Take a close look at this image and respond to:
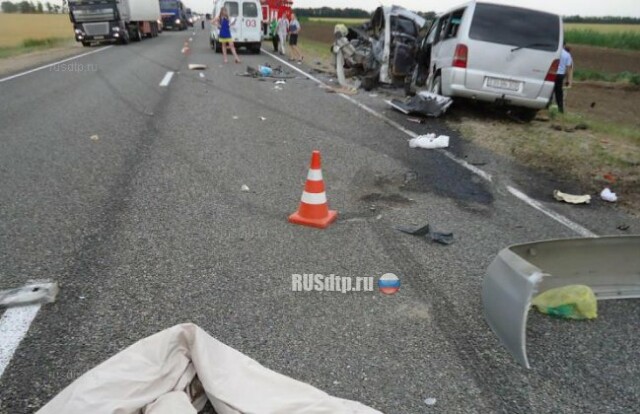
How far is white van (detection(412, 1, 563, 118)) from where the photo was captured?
8070mm

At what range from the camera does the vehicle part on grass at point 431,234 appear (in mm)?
3901

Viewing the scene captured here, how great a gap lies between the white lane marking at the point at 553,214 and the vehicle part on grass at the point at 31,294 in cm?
412

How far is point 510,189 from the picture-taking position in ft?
17.5

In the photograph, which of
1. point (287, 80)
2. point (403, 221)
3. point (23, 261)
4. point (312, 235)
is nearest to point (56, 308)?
point (23, 261)

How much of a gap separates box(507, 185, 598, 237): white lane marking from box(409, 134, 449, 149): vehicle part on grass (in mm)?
1702

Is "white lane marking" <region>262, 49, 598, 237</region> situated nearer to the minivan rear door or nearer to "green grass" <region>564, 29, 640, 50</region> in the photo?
the minivan rear door

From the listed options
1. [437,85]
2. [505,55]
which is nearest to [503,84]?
[505,55]

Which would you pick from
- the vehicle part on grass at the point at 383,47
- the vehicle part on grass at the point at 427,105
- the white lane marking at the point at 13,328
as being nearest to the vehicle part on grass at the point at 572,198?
the vehicle part on grass at the point at 427,105

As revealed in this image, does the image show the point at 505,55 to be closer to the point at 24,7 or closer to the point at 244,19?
the point at 244,19

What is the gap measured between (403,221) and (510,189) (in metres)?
1.76

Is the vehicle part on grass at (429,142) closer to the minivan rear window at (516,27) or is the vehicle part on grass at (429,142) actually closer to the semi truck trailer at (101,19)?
the minivan rear window at (516,27)

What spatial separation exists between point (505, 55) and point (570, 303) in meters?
6.26

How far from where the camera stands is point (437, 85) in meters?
9.42

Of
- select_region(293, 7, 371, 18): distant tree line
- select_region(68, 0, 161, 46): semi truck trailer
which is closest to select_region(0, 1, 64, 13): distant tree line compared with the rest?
select_region(293, 7, 371, 18): distant tree line
